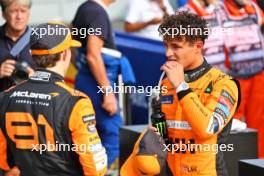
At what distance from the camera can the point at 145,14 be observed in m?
10.4

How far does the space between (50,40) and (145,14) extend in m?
4.75

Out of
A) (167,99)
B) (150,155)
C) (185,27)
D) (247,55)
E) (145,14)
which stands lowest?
(150,155)

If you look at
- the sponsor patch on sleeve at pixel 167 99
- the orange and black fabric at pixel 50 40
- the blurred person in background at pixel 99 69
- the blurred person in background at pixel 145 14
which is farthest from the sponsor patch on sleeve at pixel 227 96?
the blurred person in background at pixel 145 14

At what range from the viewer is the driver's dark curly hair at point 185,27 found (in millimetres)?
5758

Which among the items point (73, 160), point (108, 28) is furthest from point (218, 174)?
point (108, 28)

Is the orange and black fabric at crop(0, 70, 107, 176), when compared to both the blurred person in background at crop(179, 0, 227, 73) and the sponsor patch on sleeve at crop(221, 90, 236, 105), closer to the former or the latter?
the sponsor patch on sleeve at crop(221, 90, 236, 105)

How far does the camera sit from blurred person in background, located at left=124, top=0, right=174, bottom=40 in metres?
10.4

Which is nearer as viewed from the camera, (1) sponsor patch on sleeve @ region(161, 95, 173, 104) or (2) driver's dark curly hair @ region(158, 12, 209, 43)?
(2) driver's dark curly hair @ region(158, 12, 209, 43)

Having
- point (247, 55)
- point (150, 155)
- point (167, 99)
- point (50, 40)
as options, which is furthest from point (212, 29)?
point (150, 155)

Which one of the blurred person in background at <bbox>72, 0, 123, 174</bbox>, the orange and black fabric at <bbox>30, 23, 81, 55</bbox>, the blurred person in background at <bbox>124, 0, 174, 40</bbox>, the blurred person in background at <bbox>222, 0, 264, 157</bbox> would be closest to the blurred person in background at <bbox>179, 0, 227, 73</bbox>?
the blurred person in background at <bbox>222, 0, 264, 157</bbox>

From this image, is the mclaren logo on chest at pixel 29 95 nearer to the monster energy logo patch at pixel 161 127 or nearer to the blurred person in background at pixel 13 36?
the monster energy logo patch at pixel 161 127

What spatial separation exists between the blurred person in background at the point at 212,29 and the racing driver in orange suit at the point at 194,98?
3747 mm

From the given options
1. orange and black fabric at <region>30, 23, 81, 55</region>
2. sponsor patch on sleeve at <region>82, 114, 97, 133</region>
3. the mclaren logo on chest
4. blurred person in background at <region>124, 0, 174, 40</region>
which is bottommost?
sponsor patch on sleeve at <region>82, 114, 97, 133</region>

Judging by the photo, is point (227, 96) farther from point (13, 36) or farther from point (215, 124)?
point (13, 36)
